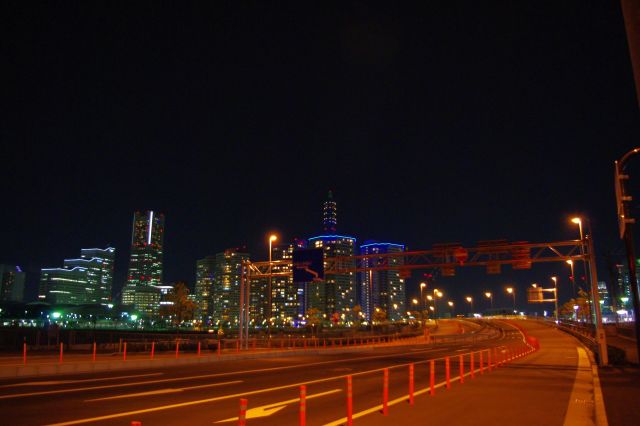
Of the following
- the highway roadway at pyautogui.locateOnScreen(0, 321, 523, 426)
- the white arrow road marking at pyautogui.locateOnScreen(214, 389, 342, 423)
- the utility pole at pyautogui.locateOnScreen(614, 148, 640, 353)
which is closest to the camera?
the highway roadway at pyautogui.locateOnScreen(0, 321, 523, 426)

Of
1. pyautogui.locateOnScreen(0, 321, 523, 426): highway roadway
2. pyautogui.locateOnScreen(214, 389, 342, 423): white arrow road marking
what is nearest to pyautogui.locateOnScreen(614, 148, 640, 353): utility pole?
pyautogui.locateOnScreen(0, 321, 523, 426): highway roadway

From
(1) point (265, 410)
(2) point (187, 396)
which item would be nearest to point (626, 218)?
(1) point (265, 410)

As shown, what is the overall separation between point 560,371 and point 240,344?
2530 cm

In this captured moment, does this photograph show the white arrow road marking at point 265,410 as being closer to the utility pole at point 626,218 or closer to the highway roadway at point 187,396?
the highway roadway at point 187,396

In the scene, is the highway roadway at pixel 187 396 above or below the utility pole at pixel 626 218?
below

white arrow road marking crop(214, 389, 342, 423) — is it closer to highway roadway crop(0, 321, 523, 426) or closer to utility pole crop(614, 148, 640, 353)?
highway roadway crop(0, 321, 523, 426)

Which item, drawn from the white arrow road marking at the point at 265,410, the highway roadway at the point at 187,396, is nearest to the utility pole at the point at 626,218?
the highway roadway at the point at 187,396

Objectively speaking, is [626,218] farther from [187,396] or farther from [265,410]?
[187,396]

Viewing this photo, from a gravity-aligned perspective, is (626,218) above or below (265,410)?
above

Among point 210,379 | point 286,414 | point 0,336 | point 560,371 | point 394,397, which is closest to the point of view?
point 286,414

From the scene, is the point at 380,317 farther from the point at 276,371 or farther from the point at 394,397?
the point at 394,397

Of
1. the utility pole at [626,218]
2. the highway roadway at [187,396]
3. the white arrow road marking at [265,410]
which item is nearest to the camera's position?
the highway roadway at [187,396]

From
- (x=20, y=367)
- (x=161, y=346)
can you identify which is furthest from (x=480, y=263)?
(x=20, y=367)

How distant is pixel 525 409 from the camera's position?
13430 millimetres
